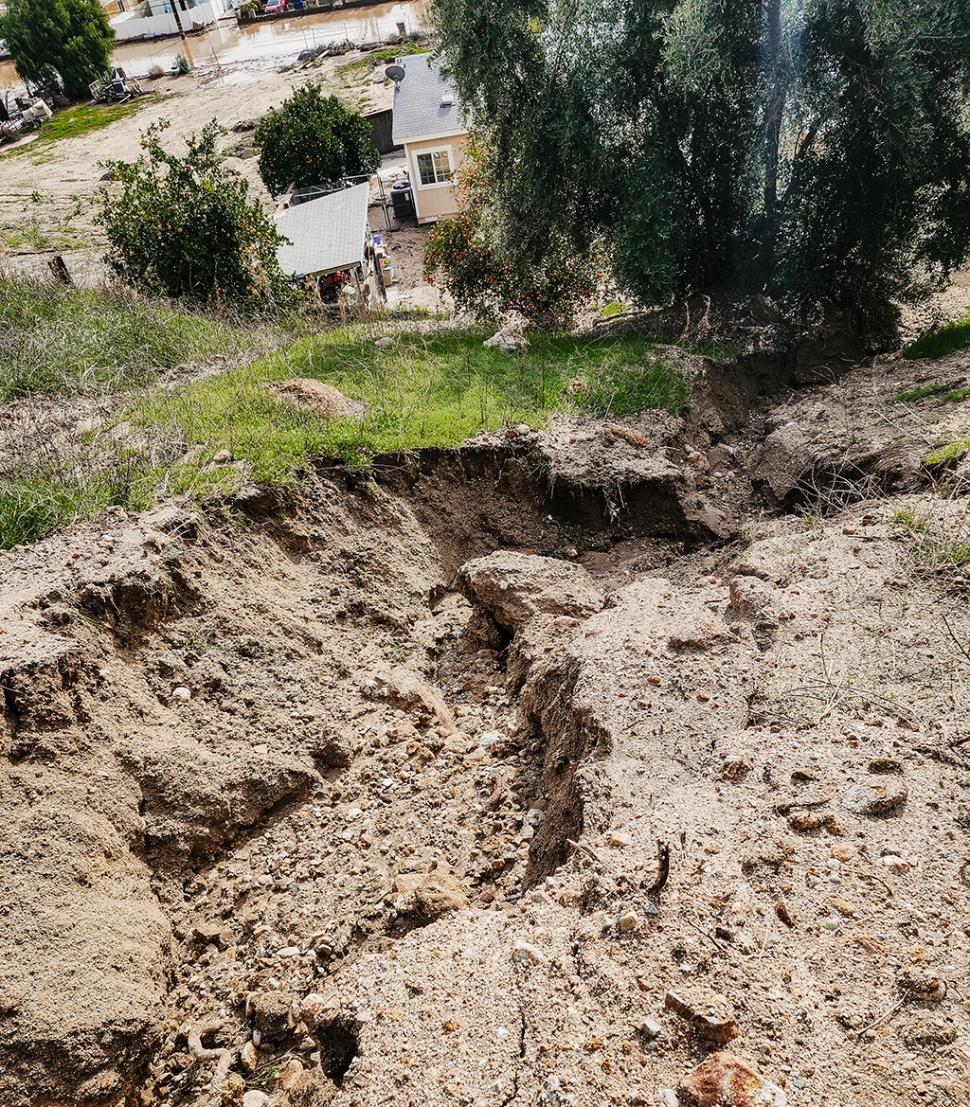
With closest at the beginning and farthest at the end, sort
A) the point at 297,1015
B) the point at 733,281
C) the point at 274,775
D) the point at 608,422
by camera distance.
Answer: the point at 297,1015 → the point at 274,775 → the point at 608,422 → the point at 733,281

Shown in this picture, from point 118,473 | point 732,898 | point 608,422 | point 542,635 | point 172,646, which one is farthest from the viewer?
point 608,422

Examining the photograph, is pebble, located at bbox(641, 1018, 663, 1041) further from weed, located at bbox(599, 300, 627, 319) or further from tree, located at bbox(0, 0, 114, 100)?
tree, located at bbox(0, 0, 114, 100)

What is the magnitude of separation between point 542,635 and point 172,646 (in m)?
2.24

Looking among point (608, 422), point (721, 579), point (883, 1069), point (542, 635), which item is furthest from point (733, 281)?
point (883, 1069)

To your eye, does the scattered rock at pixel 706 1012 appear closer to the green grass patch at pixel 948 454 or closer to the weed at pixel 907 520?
the weed at pixel 907 520

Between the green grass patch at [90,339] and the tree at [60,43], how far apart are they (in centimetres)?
4167

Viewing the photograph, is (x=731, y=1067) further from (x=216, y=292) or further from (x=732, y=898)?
(x=216, y=292)

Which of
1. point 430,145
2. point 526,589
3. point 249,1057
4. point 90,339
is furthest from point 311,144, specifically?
point 249,1057

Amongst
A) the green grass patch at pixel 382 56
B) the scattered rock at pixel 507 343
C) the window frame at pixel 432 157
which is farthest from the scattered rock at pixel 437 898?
the green grass patch at pixel 382 56

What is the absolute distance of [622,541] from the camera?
21.8ft

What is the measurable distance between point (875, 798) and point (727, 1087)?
3.97 feet

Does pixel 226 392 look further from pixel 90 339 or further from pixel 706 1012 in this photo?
pixel 706 1012

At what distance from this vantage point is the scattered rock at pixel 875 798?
274 cm

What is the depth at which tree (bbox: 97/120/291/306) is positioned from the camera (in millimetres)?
10953
